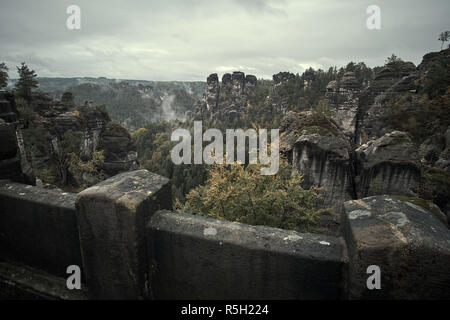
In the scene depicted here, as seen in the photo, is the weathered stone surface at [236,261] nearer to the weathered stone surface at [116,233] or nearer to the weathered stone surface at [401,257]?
the weathered stone surface at [116,233]

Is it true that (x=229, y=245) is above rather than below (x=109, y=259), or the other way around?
above

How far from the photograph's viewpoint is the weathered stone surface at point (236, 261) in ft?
7.47

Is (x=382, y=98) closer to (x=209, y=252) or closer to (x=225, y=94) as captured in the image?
(x=209, y=252)

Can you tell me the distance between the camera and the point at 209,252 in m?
2.51

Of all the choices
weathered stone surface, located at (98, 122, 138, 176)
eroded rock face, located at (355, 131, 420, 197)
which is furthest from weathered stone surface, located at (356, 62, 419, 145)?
weathered stone surface, located at (98, 122, 138, 176)

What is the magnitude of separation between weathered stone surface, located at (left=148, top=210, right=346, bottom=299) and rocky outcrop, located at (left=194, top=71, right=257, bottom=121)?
110 metres

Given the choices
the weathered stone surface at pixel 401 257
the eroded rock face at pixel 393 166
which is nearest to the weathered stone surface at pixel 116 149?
the eroded rock face at pixel 393 166

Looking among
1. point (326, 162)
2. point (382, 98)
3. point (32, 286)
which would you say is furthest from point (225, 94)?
point (32, 286)

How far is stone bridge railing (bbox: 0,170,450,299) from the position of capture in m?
1.90

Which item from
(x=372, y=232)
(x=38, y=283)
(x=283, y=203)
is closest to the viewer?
(x=372, y=232)

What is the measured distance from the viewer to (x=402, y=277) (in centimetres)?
187
